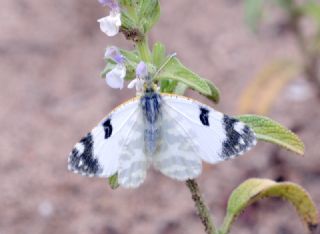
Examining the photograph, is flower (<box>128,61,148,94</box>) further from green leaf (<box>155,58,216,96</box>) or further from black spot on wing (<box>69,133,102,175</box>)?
black spot on wing (<box>69,133,102,175</box>)

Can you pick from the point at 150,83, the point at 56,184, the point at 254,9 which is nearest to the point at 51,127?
the point at 56,184

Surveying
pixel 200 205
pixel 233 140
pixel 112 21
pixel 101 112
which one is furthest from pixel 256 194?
pixel 101 112

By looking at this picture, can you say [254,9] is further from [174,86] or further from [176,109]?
[176,109]

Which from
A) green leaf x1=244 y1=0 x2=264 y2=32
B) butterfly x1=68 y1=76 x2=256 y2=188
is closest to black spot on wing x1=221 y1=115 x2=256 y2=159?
butterfly x1=68 y1=76 x2=256 y2=188

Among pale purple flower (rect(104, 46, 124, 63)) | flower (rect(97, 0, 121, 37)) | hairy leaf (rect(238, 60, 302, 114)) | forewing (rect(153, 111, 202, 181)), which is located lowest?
forewing (rect(153, 111, 202, 181))

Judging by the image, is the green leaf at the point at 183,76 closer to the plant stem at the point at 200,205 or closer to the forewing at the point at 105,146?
the forewing at the point at 105,146

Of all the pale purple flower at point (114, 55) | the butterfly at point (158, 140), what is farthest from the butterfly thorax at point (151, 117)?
the pale purple flower at point (114, 55)

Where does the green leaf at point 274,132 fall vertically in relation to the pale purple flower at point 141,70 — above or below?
below
